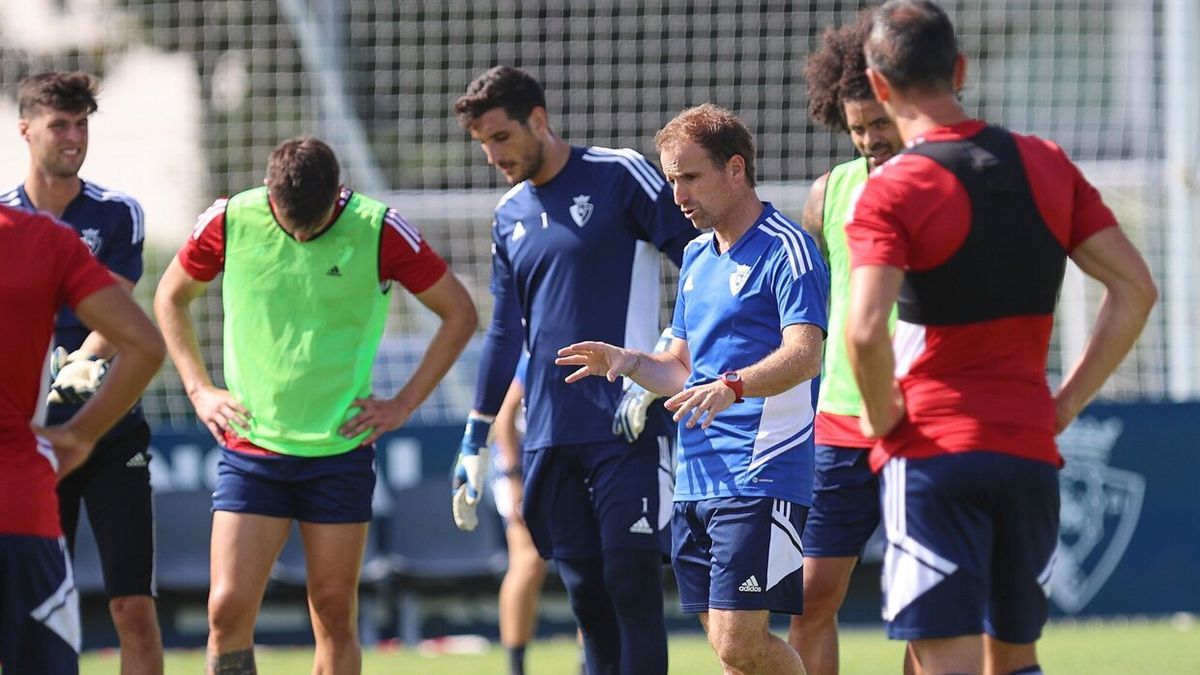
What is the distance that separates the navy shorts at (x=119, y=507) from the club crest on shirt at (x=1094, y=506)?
7.03 meters

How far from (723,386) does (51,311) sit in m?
1.86

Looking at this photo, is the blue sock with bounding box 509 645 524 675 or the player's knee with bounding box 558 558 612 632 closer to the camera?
the player's knee with bounding box 558 558 612 632

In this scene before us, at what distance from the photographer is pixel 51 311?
165 inches

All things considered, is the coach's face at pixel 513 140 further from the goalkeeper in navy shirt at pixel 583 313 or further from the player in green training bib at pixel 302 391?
the player in green training bib at pixel 302 391

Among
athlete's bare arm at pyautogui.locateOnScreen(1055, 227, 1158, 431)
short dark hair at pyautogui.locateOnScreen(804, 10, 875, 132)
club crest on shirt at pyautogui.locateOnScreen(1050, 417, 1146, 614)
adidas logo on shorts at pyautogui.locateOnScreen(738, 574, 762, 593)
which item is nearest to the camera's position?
athlete's bare arm at pyautogui.locateOnScreen(1055, 227, 1158, 431)

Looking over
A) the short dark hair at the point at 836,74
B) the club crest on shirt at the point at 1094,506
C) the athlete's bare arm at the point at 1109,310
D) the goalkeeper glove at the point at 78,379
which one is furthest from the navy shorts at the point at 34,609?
the club crest on shirt at the point at 1094,506

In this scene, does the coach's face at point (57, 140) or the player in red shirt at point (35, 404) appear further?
the coach's face at point (57, 140)

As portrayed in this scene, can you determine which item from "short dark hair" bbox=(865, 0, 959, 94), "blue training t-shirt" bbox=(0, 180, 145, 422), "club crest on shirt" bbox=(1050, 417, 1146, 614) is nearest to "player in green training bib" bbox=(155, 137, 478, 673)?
"blue training t-shirt" bbox=(0, 180, 145, 422)

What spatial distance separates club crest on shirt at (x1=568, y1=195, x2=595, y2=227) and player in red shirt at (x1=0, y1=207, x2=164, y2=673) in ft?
8.09

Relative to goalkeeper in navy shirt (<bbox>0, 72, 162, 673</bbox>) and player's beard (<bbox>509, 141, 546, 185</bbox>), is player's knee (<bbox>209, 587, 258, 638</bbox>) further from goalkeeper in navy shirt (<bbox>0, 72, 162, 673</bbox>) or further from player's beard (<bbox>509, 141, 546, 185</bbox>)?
player's beard (<bbox>509, 141, 546, 185</bbox>)

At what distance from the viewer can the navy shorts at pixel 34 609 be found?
4.16 meters

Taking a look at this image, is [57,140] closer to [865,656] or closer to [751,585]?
[751,585]

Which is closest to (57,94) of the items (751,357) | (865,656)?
(751,357)

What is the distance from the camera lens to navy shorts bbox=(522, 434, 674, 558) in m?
6.27
